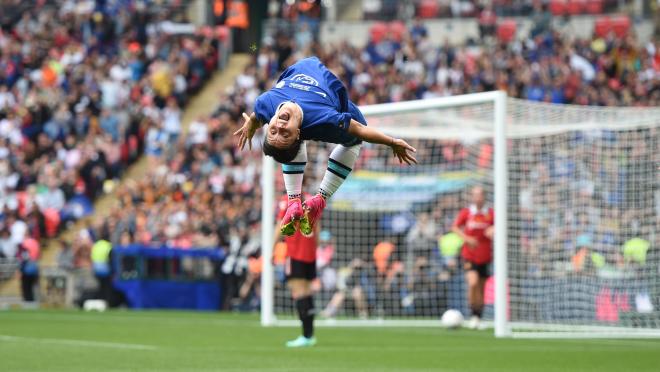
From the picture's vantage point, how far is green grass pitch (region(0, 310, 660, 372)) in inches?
504

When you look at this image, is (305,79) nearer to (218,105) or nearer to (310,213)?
(310,213)

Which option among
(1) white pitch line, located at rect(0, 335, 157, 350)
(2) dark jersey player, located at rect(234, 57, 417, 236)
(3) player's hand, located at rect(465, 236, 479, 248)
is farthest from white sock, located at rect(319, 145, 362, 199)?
(3) player's hand, located at rect(465, 236, 479, 248)

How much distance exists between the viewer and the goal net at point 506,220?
17.8 meters

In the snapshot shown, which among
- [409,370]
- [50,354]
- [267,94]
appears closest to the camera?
[267,94]

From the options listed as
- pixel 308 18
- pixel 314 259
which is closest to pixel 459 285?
pixel 314 259

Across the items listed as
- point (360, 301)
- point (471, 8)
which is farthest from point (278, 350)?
point (471, 8)

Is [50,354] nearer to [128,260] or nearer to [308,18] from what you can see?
[128,260]

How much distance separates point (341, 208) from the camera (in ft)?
71.5

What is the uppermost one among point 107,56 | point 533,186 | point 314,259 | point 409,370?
point 107,56

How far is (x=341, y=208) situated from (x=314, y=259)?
584 centimetres

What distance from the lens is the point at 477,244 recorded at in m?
19.0

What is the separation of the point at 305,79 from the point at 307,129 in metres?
0.69

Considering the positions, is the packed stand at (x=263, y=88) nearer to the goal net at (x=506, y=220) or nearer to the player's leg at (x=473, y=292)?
the goal net at (x=506, y=220)

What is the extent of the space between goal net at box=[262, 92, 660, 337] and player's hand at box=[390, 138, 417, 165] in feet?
22.9
